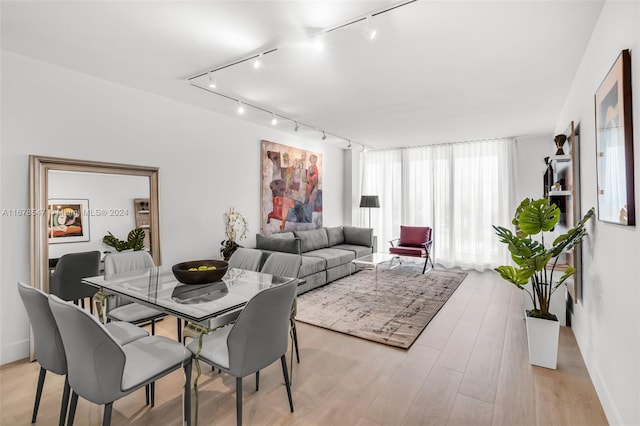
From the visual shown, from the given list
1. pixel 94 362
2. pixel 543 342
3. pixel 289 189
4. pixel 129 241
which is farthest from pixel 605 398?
pixel 289 189

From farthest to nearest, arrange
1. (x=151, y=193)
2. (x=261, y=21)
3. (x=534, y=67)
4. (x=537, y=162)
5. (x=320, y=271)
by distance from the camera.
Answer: (x=537, y=162) < (x=320, y=271) < (x=151, y=193) < (x=534, y=67) < (x=261, y=21)

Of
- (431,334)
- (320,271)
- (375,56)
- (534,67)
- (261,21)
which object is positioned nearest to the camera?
(261,21)

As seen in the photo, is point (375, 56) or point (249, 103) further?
point (249, 103)

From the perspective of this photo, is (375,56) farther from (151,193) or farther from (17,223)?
(17,223)

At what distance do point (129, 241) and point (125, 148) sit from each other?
41.7 inches

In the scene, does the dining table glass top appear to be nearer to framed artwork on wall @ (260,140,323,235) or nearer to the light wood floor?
the light wood floor

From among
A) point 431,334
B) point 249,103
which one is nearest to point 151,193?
point 249,103

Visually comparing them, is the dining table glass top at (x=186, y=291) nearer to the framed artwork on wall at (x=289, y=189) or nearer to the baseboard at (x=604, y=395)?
the baseboard at (x=604, y=395)

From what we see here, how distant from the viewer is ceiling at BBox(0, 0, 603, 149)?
2115mm

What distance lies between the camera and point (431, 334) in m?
3.29

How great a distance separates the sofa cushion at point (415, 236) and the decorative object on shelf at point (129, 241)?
473 cm

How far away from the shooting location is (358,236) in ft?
22.1

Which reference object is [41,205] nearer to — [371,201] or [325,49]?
[325,49]

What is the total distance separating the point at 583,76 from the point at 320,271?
12.8 feet
